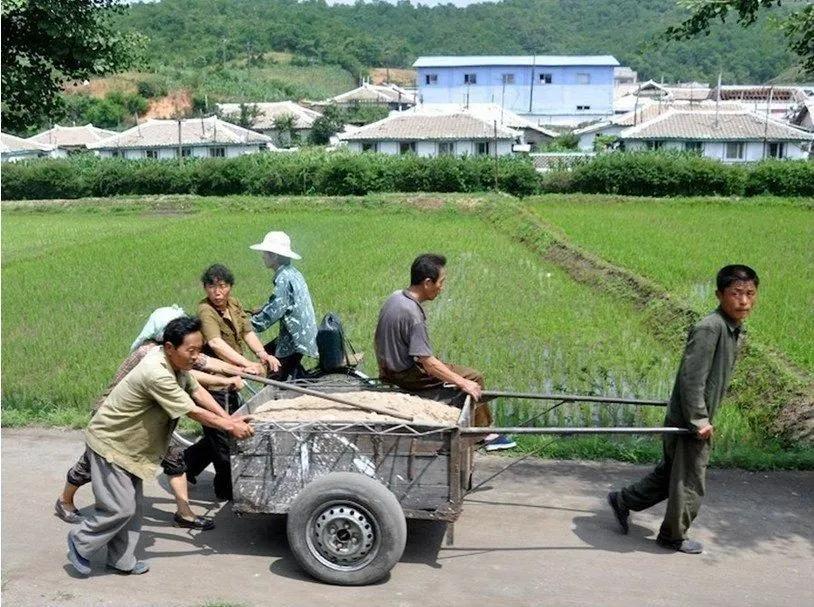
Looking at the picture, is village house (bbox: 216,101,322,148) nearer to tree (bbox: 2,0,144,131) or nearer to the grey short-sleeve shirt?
tree (bbox: 2,0,144,131)

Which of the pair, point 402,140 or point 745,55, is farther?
point 745,55

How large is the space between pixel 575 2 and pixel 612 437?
481 ft

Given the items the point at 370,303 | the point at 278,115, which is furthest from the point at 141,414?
the point at 278,115

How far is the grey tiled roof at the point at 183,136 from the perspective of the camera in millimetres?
49438

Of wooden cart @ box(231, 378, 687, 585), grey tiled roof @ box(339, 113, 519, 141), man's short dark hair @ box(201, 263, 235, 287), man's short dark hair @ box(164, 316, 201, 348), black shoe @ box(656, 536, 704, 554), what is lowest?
black shoe @ box(656, 536, 704, 554)

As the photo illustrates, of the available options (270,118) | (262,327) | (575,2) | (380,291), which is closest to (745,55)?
(575,2)

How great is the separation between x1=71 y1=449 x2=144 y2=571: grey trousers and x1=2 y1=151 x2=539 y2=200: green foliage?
92.1ft

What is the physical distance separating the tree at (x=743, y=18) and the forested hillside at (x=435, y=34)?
79820mm

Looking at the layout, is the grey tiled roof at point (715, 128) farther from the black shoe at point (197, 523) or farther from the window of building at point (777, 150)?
the black shoe at point (197, 523)

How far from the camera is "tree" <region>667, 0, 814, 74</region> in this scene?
253 inches

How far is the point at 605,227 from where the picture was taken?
68.4 feet

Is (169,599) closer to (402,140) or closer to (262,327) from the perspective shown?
(262,327)

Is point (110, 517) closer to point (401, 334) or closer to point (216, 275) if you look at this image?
point (216, 275)

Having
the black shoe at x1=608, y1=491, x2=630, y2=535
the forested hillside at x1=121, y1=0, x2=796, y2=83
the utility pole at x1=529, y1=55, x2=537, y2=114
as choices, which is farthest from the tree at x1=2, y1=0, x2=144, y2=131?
the forested hillside at x1=121, y1=0, x2=796, y2=83
